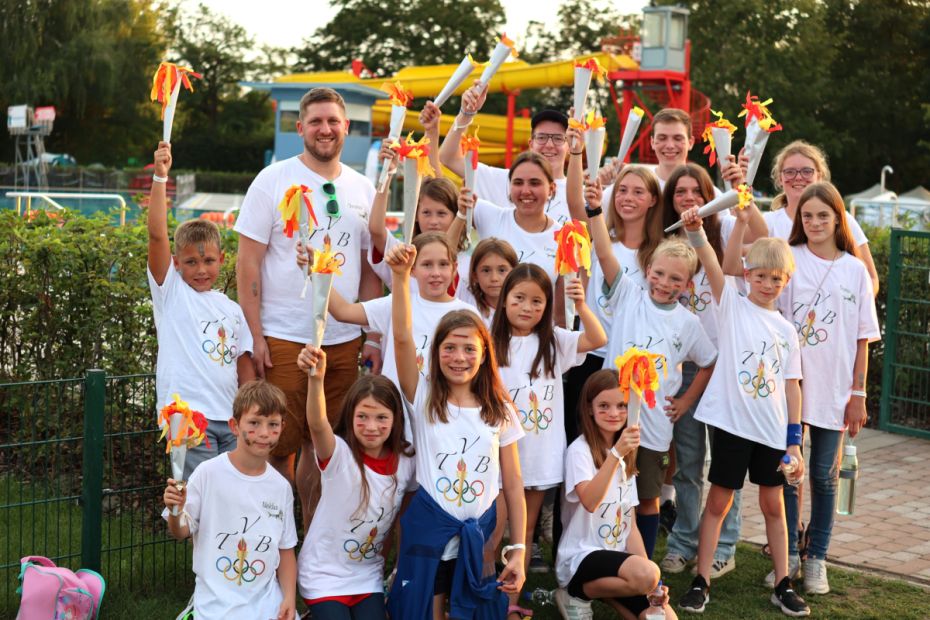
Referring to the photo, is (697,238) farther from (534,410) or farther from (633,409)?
(534,410)

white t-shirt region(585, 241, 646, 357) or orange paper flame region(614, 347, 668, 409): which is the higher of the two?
white t-shirt region(585, 241, 646, 357)

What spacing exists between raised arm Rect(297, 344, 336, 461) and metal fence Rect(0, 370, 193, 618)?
3.37ft

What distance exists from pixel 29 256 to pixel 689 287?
4.00 meters

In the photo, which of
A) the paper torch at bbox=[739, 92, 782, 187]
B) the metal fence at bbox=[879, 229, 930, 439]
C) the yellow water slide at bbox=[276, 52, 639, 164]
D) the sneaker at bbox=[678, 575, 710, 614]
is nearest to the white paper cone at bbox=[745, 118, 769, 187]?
the paper torch at bbox=[739, 92, 782, 187]

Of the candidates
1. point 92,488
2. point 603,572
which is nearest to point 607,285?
point 603,572

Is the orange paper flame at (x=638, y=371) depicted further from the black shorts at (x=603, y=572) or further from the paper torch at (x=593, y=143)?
the paper torch at (x=593, y=143)

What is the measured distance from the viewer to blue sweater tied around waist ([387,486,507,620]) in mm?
4746

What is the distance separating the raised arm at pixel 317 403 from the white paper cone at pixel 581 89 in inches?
75.2

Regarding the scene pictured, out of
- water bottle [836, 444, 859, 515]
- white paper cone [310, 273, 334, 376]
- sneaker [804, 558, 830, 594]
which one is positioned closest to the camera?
white paper cone [310, 273, 334, 376]

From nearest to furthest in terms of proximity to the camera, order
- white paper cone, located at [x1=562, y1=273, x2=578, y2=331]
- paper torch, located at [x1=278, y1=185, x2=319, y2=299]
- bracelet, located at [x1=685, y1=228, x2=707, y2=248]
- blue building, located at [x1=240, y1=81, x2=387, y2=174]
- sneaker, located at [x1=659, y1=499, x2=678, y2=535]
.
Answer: paper torch, located at [x1=278, y1=185, x2=319, y2=299] < white paper cone, located at [x1=562, y1=273, x2=578, y2=331] < bracelet, located at [x1=685, y1=228, x2=707, y2=248] < sneaker, located at [x1=659, y1=499, x2=678, y2=535] < blue building, located at [x1=240, y1=81, x2=387, y2=174]

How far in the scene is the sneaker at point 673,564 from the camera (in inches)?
238

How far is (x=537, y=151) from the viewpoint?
6238 mm

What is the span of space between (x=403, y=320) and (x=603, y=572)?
58.0 inches

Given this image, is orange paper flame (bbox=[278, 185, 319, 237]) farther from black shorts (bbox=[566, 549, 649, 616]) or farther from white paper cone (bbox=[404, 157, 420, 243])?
black shorts (bbox=[566, 549, 649, 616])
